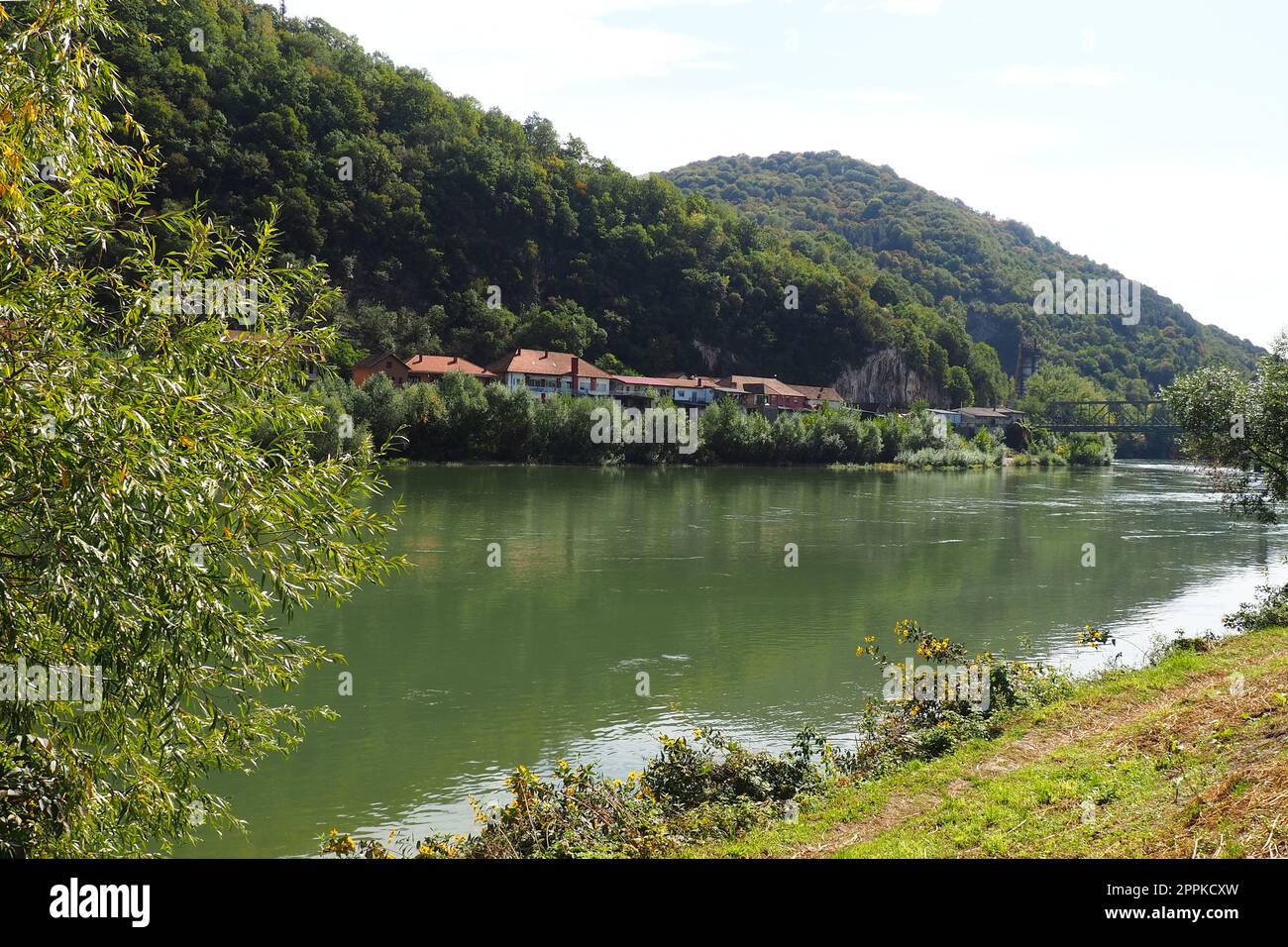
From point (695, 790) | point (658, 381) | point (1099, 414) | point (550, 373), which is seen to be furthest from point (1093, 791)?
point (1099, 414)

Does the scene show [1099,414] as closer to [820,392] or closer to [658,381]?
[820,392]

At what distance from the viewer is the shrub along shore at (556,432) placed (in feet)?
248

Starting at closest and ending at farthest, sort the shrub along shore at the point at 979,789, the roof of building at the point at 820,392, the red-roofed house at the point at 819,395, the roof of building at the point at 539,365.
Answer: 1. the shrub along shore at the point at 979,789
2. the roof of building at the point at 539,365
3. the red-roofed house at the point at 819,395
4. the roof of building at the point at 820,392

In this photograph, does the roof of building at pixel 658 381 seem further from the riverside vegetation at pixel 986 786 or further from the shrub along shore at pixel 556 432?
the riverside vegetation at pixel 986 786

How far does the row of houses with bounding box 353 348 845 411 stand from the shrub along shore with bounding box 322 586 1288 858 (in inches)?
3212

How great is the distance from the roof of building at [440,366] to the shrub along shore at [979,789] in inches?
3627

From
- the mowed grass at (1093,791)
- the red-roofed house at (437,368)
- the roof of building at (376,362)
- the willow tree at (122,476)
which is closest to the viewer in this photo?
the willow tree at (122,476)

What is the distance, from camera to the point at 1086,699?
12430mm

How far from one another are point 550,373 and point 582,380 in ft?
13.2

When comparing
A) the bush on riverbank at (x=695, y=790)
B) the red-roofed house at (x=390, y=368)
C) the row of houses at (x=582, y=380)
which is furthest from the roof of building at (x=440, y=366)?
the bush on riverbank at (x=695, y=790)

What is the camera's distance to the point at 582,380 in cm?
11106

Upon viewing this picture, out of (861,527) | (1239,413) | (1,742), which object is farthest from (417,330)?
(1,742)
